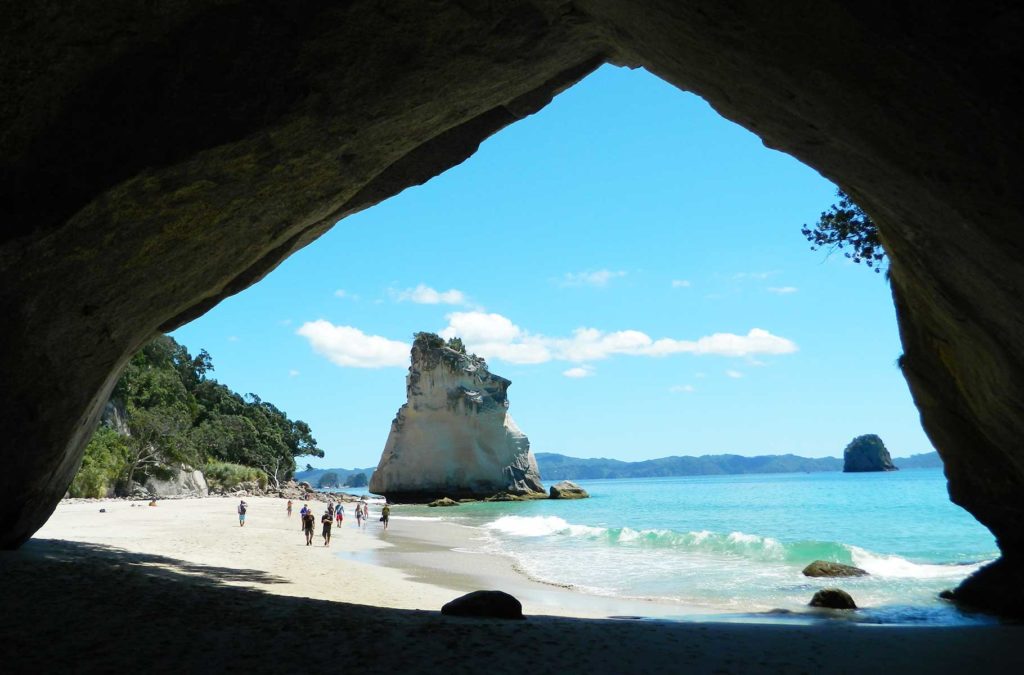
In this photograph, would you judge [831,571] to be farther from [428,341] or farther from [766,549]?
[428,341]

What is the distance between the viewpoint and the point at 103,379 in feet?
32.8

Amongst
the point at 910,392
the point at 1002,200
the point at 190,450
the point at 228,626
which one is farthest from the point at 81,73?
the point at 190,450

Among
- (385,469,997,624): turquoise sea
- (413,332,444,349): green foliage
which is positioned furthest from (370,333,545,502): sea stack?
(385,469,997,624): turquoise sea

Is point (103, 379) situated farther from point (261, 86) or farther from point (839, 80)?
point (839, 80)

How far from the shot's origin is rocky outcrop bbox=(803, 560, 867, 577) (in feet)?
53.7

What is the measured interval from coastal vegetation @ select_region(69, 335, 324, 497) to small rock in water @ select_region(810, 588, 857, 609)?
4156 centimetres

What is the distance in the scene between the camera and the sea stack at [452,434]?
66.5 meters

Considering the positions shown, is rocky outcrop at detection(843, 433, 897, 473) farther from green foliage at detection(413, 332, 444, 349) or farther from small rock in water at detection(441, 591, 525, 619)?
small rock in water at detection(441, 591, 525, 619)

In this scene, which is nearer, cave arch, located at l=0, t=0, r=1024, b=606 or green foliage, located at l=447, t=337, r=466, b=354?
cave arch, located at l=0, t=0, r=1024, b=606

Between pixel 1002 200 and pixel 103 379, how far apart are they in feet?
34.7

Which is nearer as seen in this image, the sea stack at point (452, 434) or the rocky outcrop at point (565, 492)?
the sea stack at point (452, 434)

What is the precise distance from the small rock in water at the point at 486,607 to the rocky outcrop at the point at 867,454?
16922cm

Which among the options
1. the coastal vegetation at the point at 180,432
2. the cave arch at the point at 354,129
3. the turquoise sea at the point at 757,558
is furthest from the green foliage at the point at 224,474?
the cave arch at the point at 354,129

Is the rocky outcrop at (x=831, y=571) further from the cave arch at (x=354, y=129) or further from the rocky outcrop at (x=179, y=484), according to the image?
the rocky outcrop at (x=179, y=484)
